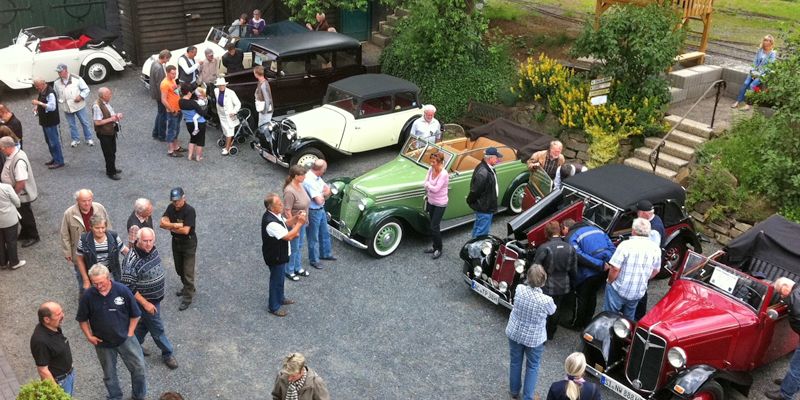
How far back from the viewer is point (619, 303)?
26.9 ft

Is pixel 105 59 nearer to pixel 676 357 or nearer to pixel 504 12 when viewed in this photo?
pixel 504 12

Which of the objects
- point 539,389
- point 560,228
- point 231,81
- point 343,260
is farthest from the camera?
point 231,81

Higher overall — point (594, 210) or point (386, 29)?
point (386, 29)

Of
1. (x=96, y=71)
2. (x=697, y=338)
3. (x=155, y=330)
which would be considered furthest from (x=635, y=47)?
(x=96, y=71)

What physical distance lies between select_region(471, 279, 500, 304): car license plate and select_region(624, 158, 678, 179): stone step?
471cm

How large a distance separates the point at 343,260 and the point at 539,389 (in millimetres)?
3600

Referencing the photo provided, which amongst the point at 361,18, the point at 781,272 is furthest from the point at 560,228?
the point at 361,18

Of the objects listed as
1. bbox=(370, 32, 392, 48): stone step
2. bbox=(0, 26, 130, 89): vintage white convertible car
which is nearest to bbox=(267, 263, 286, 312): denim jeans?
bbox=(0, 26, 130, 89): vintage white convertible car

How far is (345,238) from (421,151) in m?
2.02

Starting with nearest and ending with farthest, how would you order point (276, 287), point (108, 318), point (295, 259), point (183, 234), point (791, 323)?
point (108, 318) < point (791, 323) < point (183, 234) < point (276, 287) < point (295, 259)

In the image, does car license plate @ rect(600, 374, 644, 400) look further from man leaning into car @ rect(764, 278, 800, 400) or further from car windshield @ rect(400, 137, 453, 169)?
car windshield @ rect(400, 137, 453, 169)

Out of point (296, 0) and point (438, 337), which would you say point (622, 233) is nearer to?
point (438, 337)

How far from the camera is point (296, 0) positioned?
1753 cm

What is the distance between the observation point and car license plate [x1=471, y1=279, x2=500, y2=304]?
879 centimetres
